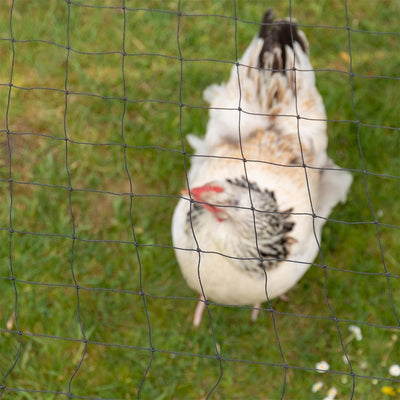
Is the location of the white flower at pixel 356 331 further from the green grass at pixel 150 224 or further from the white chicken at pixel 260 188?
the white chicken at pixel 260 188

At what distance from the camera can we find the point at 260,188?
8.38 feet

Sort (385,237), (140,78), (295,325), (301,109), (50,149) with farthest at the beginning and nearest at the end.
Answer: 1. (140,78)
2. (50,149)
3. (385,237)
4. (295,325)
5. (301,109)

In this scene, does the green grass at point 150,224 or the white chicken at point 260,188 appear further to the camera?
the green grass at point 150,224

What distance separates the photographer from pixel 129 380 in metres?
2.94

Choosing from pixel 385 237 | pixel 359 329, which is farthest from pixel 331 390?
pixel 385 237

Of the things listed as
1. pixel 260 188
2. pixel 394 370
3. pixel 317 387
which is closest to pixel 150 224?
pixel 260 188

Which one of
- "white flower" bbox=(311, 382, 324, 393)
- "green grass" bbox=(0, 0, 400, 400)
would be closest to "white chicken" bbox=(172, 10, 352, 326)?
"green grass" bbox=(0, 0, 400, 400)

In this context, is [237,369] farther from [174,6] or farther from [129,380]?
[174,6]

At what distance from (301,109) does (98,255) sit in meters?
1.46

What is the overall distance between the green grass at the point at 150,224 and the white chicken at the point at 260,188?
287 millimetres

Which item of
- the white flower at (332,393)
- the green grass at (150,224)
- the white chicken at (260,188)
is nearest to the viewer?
the white chicken at (260,188)

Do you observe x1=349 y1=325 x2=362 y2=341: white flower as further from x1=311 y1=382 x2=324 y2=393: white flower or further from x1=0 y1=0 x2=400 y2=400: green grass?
x1=311 y1=382 x2=324 y2=393: white flower

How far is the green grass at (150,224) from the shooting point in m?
2.98

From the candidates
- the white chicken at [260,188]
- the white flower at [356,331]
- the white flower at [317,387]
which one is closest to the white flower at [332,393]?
the white flower at [317,387]
